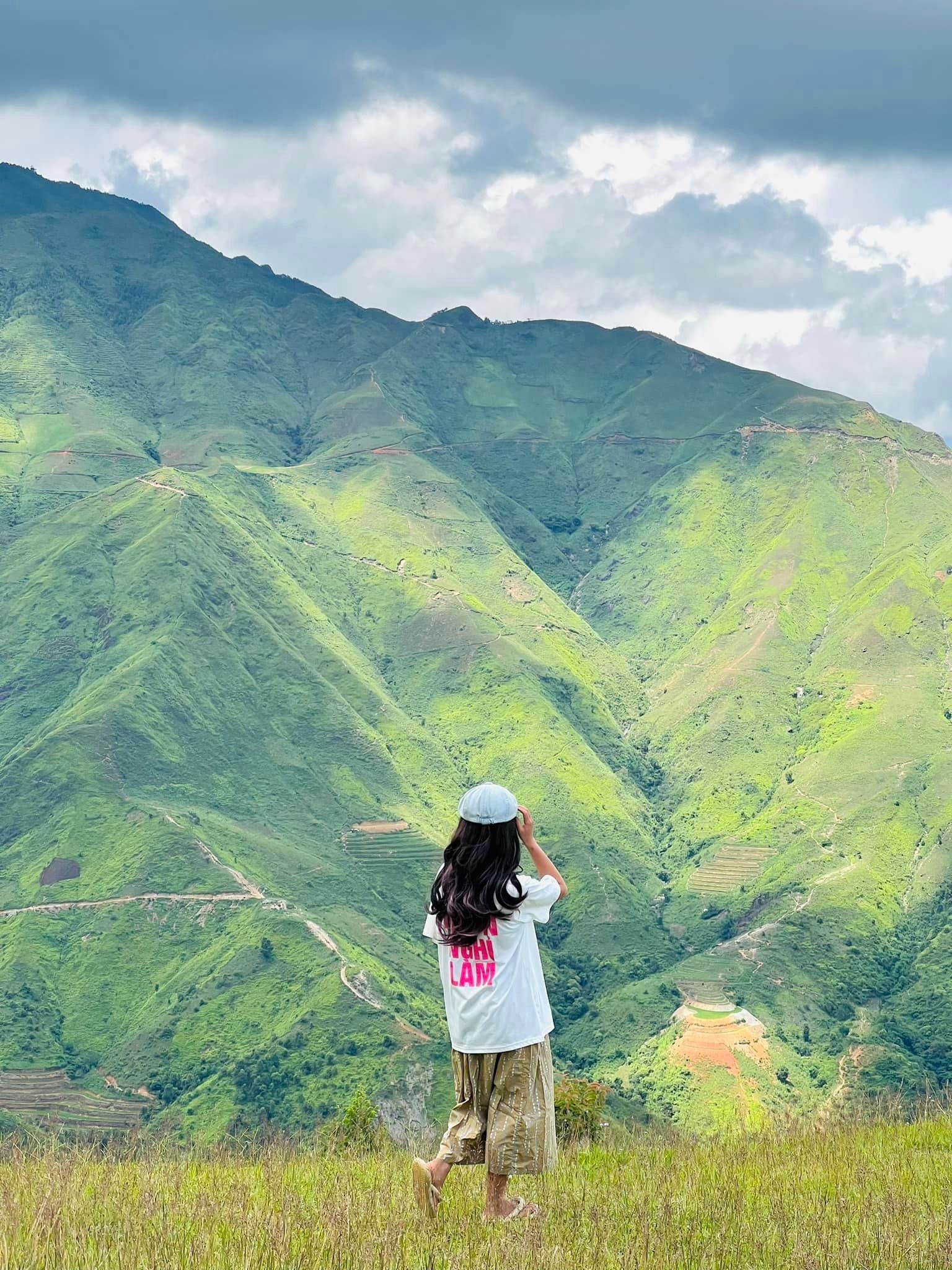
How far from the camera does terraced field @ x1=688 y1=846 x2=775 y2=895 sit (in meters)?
170

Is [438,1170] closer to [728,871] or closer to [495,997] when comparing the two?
[495,997]

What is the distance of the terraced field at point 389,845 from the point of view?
16088 centimetres

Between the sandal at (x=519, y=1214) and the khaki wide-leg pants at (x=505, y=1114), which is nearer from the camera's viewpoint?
the sandal at (x=519, y=1214)

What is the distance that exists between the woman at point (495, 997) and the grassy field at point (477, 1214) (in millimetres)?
397

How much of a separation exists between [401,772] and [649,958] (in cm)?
4290

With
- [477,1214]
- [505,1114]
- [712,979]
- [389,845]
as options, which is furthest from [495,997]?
[389,845]

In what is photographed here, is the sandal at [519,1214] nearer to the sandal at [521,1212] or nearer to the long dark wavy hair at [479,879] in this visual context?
the sandal at [521,1212]

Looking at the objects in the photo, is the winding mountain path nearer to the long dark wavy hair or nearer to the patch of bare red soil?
the patch of bare red soil

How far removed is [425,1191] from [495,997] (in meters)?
1.17

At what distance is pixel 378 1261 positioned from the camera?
6.60 meters

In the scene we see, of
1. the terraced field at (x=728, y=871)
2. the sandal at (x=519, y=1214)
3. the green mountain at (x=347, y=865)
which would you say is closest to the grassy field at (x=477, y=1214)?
the sandal at (x=519, y=1214)

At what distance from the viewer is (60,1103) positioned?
354ft

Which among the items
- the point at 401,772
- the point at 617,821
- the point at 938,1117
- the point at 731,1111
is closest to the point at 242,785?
the point at 401,772

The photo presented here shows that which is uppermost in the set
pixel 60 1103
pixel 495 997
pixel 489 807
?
pixel 489 807
